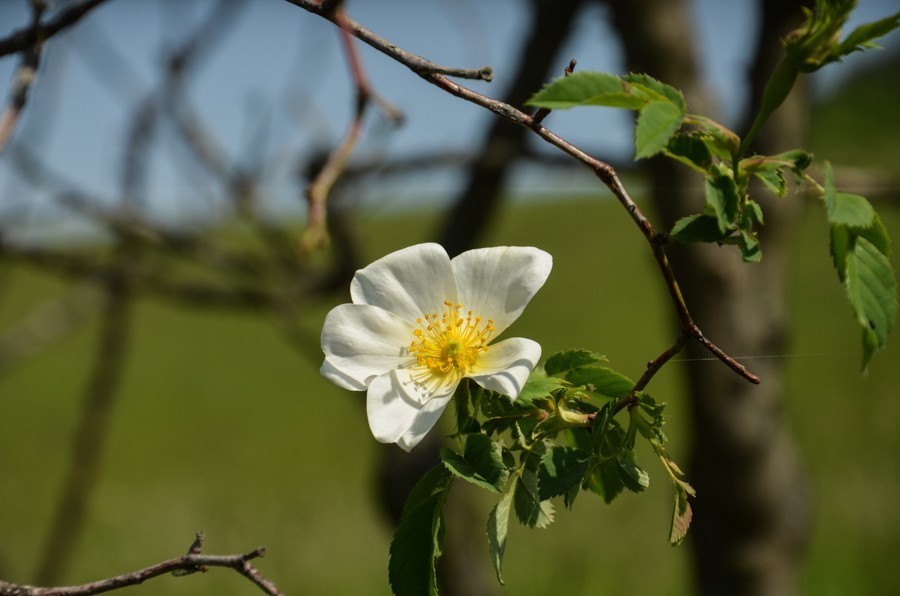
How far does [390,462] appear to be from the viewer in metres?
1.65

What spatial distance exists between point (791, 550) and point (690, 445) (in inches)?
10.6

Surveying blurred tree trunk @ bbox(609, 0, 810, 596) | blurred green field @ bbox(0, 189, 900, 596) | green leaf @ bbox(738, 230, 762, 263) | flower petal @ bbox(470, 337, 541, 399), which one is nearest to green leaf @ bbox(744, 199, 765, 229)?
green leaf @ bbox(738, 230, 762, 263)

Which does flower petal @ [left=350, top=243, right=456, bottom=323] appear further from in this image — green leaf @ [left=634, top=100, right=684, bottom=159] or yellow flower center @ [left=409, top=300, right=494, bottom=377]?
green leaf @ [left=634, top=100, right=684, bottom=159]

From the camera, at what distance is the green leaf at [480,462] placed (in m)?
0.40

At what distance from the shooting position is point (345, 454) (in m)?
4.37

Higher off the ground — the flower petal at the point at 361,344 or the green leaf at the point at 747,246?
the green leaf at the point at 747,246

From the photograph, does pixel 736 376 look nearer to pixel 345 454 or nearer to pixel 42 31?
pixel 42 31

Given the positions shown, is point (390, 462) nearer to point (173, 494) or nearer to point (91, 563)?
point (91, 563)

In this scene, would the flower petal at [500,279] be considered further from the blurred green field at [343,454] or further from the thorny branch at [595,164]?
the blurred green field at [343,454]

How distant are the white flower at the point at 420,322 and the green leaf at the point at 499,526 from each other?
0.06 m

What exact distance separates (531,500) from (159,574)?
226 millimetres

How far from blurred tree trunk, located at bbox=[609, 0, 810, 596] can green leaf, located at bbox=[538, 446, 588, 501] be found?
1007mm

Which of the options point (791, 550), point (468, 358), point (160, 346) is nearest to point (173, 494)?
point (160, 346)

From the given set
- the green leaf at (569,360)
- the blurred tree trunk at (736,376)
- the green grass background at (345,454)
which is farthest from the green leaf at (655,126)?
the blurred tree trunk at (736,376)
